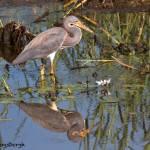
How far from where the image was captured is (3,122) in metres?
7.77

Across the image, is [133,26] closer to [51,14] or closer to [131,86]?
[51,14]

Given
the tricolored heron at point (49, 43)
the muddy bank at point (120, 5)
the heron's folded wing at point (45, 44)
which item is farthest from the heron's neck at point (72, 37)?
the muddy bank at point (120, 5)

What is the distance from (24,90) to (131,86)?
55.9 inches

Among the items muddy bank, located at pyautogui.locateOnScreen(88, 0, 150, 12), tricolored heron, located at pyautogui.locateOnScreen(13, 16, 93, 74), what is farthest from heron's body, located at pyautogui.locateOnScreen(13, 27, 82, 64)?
muddy bank, located at pyautogui.locateOnScreen(88, 0, 150, 12)

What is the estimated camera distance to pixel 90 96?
8.66 metres

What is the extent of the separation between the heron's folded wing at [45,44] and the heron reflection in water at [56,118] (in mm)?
1399

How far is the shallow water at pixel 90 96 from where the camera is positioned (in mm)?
7082

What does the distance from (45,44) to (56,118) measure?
2.10 m

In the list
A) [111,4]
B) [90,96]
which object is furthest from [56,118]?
[111,4]

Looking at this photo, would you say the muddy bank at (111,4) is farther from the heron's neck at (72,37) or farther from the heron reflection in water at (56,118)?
the heron reflection in water at (56,118)

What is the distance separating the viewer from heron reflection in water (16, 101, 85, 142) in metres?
7.48

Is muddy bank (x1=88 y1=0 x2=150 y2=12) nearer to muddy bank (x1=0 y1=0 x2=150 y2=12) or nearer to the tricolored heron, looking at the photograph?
muddy bank (x1=0 y1=0 x2=150 y2=12)

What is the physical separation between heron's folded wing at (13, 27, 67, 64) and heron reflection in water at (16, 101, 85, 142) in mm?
1399

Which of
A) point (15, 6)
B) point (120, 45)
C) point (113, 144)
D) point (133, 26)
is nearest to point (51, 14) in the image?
point (15, 6)
